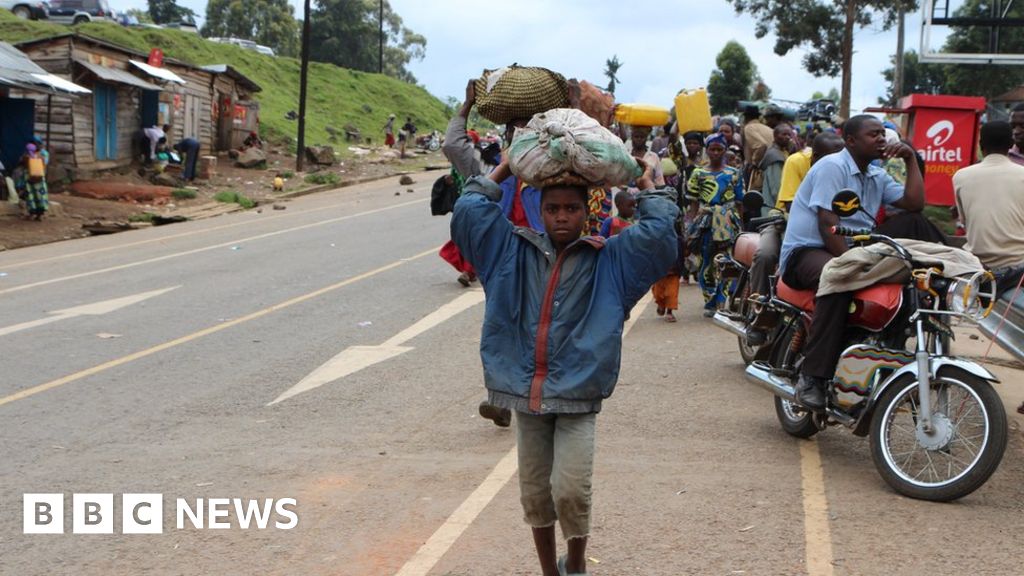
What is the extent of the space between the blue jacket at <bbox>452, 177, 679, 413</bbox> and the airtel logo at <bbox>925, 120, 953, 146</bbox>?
18458 mm

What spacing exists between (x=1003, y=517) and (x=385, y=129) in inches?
2075

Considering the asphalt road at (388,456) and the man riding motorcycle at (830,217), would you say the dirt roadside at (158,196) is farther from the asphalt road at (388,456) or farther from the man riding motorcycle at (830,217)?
the man riding motorcycle at (830,217)

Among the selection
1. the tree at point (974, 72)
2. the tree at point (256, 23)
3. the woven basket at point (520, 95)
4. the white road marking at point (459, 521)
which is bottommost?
the white road marking at point (459, 521)

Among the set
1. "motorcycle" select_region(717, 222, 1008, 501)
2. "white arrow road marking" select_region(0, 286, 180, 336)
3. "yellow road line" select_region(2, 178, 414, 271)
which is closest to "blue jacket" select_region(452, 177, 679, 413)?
"motorcycle" select_region(717, 222, 1008, 501)

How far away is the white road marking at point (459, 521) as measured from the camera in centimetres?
505

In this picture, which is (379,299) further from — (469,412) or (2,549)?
(2,549)

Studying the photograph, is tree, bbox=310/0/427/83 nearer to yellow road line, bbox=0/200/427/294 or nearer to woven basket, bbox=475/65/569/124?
yellow road line, bbox=0/200/427/294

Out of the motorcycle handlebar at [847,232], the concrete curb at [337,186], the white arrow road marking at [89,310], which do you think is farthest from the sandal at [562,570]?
the concrete curb at [337,186]

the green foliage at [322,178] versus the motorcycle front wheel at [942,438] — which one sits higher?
the green foliage at [322,178]

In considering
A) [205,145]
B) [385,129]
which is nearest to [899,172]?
[205,145]

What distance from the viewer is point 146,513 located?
5.74m

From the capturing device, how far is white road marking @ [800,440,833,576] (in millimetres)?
5004

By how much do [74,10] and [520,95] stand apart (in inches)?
1925

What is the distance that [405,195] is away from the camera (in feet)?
108
